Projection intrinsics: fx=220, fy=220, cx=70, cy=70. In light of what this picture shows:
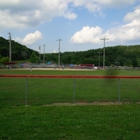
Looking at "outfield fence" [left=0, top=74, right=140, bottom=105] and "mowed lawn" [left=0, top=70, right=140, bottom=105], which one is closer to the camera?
"outfield fence" [left=0, top=74, right=140, bottom=105]

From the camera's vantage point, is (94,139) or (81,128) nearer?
(94,139)

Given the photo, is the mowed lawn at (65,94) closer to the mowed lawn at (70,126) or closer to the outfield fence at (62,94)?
the outfield fence at (62,94)

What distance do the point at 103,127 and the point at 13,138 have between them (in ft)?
8.33

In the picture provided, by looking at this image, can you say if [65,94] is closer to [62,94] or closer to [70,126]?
[62,94]

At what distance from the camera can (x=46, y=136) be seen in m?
5.43

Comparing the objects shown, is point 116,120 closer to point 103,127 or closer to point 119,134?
point 103,127

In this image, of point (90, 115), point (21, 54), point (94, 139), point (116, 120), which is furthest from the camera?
point (21, 54)

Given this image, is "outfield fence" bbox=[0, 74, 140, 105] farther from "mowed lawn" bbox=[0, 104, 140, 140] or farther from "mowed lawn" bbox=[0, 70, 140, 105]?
"mowed lawn" bbox=[0, 104, 140, 140]

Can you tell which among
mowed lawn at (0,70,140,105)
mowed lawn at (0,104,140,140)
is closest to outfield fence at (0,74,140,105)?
mowed lawn at (0,70,140,105)

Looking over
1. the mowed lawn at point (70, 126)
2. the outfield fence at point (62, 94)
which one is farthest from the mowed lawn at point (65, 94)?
the mowed lawn at point (70, 126)

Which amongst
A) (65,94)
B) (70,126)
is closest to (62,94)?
(65,94)

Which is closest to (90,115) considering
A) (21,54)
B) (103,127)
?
(103,127)

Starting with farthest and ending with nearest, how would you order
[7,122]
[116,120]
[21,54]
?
[21,54]
[116,120]
[7,122]

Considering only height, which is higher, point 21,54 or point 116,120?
point 21,54
